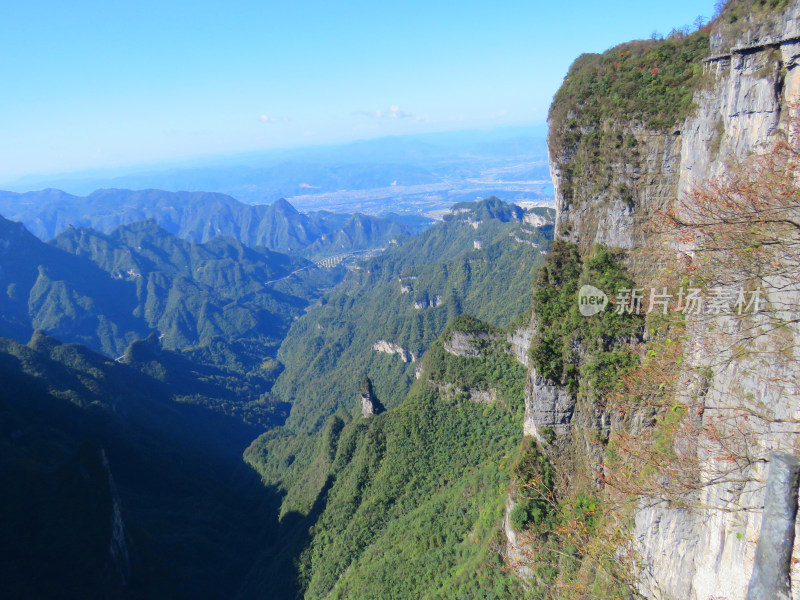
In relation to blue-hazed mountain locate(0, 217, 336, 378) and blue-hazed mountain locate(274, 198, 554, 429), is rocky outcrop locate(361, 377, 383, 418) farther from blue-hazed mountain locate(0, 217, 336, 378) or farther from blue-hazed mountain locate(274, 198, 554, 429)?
blue-hazed mountain locate(0, 217, 336, 378)

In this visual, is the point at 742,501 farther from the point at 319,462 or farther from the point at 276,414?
the point at 276,414

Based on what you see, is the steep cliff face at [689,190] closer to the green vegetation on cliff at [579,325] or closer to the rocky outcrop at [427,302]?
the green vegetation on cliff at [579,325]

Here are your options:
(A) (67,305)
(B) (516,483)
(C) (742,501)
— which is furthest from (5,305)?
(C) (742,501)

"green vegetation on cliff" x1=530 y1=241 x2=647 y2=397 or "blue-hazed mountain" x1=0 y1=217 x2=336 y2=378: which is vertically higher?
"green vegetation on cliff" x1=530 y1=241 x2=647 y2=397

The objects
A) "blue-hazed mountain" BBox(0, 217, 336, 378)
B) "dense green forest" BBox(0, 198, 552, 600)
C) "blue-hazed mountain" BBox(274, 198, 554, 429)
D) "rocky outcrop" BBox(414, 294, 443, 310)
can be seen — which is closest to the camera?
"dense green forest" BBox(0, 198, 552, 600)

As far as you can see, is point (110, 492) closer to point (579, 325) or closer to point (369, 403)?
point (369, 403)

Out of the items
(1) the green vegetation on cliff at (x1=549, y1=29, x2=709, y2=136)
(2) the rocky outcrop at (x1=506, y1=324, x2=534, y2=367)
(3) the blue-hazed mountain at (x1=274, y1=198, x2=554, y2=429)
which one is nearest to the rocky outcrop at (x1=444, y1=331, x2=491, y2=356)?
(2) the rocky outcrop at (x1=506, y1=324, x2=534, y2=367)

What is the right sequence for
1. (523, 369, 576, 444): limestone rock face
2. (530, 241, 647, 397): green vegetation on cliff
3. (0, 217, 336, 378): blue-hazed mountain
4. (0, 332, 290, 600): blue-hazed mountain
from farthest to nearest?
(0, 217, 336, 378): blue-hazed mountain < (0, 332, 290, 600): blue-hazed mountain < (523, 369, 576, 444): limestone rock face < (530, 241, 647, 397): green vegetation on cliff

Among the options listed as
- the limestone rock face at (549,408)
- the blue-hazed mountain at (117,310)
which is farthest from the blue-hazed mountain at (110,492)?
the blue-hazed mountain at (117,310)

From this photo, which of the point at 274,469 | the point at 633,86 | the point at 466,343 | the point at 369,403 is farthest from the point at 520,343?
the point at 274,469
